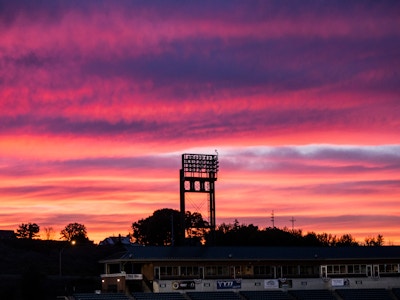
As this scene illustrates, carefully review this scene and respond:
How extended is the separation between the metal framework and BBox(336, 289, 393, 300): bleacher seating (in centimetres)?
2244

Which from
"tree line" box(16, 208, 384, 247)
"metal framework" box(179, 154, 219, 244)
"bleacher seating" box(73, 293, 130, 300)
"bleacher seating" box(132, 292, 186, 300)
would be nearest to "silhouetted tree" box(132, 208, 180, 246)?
"tree line" box(16, 208, 384, 247)

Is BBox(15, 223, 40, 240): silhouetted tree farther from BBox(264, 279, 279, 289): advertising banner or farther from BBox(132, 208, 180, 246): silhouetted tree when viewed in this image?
BBox(264, 279, 279, 289): advertising banner

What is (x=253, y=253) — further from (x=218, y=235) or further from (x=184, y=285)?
(x=218, y=235)

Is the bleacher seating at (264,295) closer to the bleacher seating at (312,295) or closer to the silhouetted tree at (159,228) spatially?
the bleacher seating at (312,295)

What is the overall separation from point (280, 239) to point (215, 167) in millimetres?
44151

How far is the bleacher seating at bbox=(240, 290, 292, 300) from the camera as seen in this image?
78250 mm

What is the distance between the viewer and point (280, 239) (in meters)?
140

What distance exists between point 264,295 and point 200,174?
24.0 meters

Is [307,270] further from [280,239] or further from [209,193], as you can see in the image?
[280,239]

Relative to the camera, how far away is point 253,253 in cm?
8331

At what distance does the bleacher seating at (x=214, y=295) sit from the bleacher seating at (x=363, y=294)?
12162 millimetres

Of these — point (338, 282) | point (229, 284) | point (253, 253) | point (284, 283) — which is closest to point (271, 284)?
point (284, 283)

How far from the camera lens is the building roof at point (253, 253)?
78125mm

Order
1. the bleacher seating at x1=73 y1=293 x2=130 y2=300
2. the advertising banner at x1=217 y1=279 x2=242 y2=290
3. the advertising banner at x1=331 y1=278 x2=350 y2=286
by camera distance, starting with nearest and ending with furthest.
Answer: the bleacher seating at x1=73 y1=293 x2=130 y2=300 → the advertising banner at x1=217 y1=279 x2=242 y2=290 → the advertising banner at x1=331 y1=278 x2=350 y2=286
